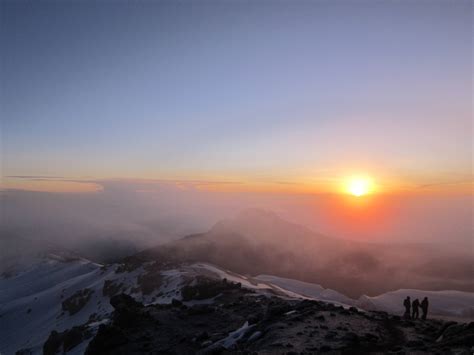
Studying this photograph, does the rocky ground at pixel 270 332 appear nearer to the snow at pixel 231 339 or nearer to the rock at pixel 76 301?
the snow at pixel 231 339

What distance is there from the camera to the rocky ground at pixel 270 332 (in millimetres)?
16719

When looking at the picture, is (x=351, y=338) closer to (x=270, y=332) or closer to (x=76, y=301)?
(x=270, y=332)

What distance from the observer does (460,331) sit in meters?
16.7

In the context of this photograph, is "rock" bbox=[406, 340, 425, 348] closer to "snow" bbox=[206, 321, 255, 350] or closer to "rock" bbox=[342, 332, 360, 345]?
"rock" bbox=[342, 332, 360, 345]

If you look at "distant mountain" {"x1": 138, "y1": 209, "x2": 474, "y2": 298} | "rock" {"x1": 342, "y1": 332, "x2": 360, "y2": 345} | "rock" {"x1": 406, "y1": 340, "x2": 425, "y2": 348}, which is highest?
"rock" {"x1": 406, "y1": 340, "x2": 425, "y2": 348}

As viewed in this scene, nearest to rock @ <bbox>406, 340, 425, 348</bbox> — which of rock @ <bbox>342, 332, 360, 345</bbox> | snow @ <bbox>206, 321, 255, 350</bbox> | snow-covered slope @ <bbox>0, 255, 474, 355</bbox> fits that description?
rock @ <bbox>342, 332, 360, 345</bbox>

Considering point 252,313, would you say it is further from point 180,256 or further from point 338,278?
point 180,256

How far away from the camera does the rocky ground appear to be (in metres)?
16.7

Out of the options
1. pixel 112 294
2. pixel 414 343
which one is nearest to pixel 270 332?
pixel 414 343

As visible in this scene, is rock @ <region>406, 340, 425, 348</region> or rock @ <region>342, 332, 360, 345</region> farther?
rock @ <region>342, 332, 360, 345</region>

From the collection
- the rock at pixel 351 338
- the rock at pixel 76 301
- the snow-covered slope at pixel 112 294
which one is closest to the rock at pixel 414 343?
the rock at pixel 351 338

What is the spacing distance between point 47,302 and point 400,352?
225ft

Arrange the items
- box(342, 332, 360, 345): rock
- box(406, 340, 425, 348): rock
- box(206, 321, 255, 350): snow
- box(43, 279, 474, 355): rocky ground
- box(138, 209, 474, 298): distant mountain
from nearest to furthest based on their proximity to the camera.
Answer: box(406, 340, 425, 348): rock < box(43, 279, 474, 355): rocky ground < box(342, 332, 360, 345): rock < box(206, 321, 255, 350): snow < box(138, 209, 474, 298): distant mountain

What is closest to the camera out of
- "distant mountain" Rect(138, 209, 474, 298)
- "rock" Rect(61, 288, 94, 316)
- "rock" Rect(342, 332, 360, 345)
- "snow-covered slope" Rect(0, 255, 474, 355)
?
"rock" Rect(342, 332, 360, 345)
